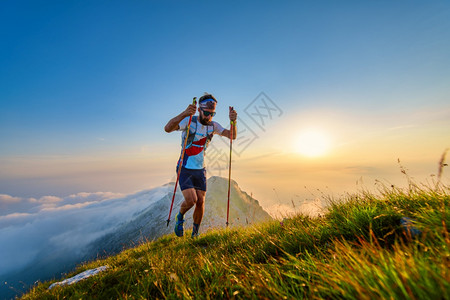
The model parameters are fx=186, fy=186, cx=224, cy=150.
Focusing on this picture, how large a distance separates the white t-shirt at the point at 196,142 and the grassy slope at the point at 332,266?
3299 mm

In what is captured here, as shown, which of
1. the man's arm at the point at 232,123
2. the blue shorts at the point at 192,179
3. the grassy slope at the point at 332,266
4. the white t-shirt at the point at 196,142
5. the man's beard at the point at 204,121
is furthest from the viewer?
the man's arm at the point at 232,123

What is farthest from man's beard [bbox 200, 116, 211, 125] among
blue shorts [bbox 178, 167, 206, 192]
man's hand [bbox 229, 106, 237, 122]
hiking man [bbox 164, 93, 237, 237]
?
blue shorts [bbox 178, 167, 206, 192]

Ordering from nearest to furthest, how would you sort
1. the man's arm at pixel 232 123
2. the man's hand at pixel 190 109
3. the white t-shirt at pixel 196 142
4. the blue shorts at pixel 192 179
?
the man's hand at pixel 190 109
the blue shorts at pixel 192 179
the white t-shirt at pixel 196 142
the man's arm at pixel 232 123

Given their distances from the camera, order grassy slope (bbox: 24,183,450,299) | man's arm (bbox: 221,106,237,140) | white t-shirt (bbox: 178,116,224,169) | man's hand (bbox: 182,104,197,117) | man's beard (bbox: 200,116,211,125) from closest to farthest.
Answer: grassy slope (bbox: 24,183,450,299) → man's hand (bbox: 182,104,197,117) → white t-shirt (bbox: 178,116,224,169) → man's beard (bbox: 200,116,211,125) → man's arm (bbox: 221,106,237,140)

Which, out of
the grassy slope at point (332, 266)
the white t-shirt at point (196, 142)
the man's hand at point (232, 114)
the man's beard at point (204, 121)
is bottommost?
the grassy slope at point (332, 266)

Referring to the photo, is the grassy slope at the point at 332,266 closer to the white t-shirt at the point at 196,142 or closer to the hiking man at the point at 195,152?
the hiking man at the point at 195,152

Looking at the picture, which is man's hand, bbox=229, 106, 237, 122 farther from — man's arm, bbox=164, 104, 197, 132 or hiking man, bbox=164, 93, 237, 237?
man's arm, bbox=164, 104, 197, 132

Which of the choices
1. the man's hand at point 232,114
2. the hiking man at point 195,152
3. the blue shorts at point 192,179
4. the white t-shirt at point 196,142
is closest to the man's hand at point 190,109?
the hiking man at point 195,152

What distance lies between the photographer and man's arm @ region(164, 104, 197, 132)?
6.15 m

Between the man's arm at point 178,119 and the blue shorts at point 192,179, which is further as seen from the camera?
the blue shorts at point 192,179

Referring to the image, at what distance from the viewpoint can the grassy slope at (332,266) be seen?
3.92 feet

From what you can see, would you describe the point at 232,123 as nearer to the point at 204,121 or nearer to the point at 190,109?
the point at 204,121

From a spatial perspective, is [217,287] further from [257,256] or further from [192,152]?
[192,152]

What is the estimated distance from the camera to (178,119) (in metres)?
6.32
